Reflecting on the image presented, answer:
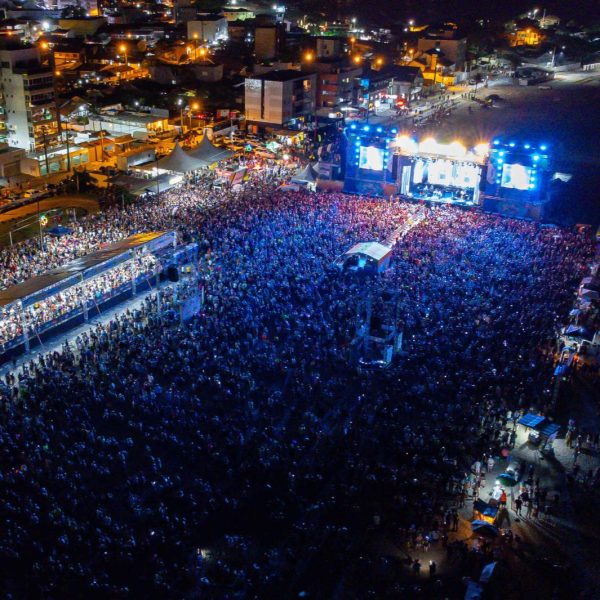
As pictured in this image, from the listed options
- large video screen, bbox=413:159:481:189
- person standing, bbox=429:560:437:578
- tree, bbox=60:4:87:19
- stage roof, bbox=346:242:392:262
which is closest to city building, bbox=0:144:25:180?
stage roof, bbox=346:242:392:262

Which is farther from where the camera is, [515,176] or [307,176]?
[307,176]

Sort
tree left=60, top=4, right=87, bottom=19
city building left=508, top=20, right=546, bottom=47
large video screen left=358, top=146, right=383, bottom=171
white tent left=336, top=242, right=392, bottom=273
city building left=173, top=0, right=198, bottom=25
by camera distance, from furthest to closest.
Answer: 1. city building left=508, top=20, right=546, bottom=47
2. tree left=60, top=4, right=87, bottom=19
3. city building left=173, top=0, right=198, bottom=25
4. large video screen left=358, top=146, right=383, bottom=171
5. white tent left=336, top=242, right=392, bottom=273

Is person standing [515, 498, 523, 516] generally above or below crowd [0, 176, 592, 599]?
below

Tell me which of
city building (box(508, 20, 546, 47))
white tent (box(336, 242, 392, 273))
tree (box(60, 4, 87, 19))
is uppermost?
tree (box(60, 4, 87, 19))

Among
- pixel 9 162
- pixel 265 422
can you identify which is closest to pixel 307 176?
pixel 9 162

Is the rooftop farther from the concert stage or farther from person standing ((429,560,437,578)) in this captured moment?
person standing ((429,560,437,578))

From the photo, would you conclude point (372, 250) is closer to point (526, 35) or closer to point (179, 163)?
point (179, 163)
